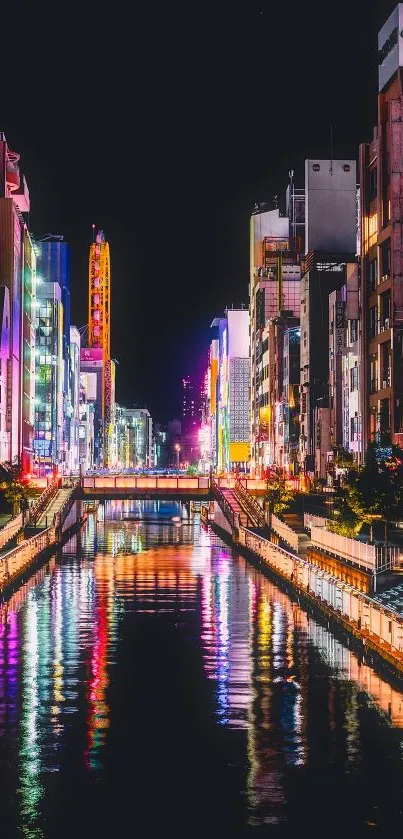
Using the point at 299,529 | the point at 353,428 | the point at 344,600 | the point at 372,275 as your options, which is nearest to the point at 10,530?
the point at 299,529

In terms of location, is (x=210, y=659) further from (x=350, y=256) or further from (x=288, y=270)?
(x=288, y=270)

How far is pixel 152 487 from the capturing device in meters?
113

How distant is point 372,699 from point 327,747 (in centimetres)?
509

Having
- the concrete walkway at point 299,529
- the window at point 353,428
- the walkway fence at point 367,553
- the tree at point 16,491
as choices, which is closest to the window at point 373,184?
the window at point 353,428

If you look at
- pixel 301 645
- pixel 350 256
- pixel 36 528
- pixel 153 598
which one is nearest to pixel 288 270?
pixel 350 256

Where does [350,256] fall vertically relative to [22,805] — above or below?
above

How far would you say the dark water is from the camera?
56.1 ft

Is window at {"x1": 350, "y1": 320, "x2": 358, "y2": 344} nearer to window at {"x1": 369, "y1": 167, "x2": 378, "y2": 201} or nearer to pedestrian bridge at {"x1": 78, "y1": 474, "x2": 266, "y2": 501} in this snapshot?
window at {"x1": 369, "y1": 167, "x2": 378, "y2": 201}

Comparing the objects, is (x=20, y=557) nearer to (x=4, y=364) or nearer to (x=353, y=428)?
(x=353, y=428)

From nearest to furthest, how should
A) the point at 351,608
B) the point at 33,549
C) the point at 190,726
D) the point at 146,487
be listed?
the point at 190,726
the point at 351,608
the point at 33,549
the point at 146,487

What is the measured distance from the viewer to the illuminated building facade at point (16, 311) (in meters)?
138

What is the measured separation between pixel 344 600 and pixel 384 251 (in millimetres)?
69494

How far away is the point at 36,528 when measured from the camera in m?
85.7

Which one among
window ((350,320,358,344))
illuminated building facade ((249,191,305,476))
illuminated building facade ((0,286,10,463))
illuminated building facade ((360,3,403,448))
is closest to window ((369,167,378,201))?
illuminated building facade ((360,3,403,448))
